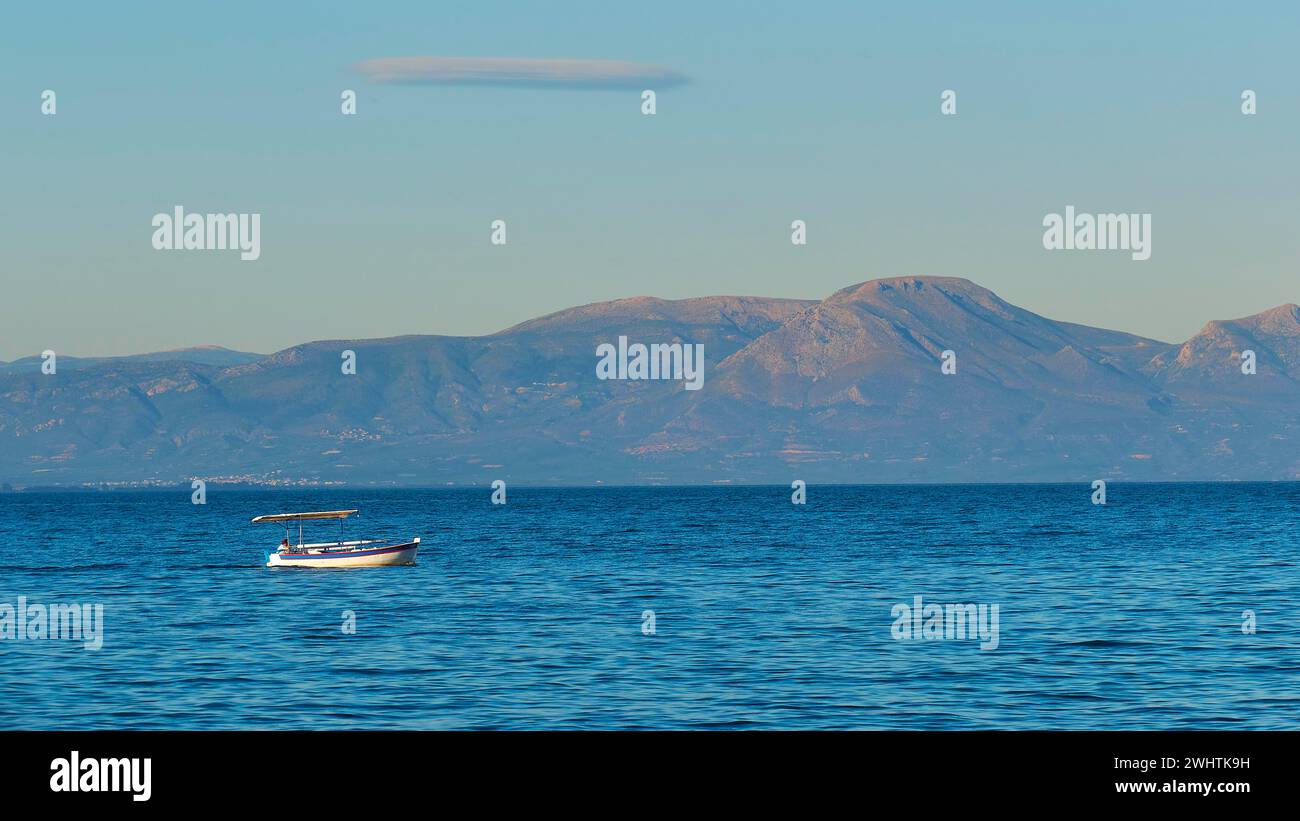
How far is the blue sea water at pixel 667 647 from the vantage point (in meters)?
41.9

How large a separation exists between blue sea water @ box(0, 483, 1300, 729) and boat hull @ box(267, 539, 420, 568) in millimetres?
1583

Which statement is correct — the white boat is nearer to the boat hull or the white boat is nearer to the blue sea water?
the boat hull

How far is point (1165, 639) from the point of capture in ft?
191

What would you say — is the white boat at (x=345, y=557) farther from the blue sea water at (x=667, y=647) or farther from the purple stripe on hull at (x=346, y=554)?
the blue sea water at (x=667, y=647)

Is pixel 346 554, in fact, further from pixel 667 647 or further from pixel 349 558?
pixel 667 647

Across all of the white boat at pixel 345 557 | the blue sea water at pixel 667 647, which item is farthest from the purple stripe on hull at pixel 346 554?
the blue sea water at pixel 667 647

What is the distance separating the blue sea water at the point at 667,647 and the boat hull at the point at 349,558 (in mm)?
1583

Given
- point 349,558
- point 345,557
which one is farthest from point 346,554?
point 349,558

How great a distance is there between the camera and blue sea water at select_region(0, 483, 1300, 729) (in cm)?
4188

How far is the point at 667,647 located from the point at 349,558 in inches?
Answer: 2373
